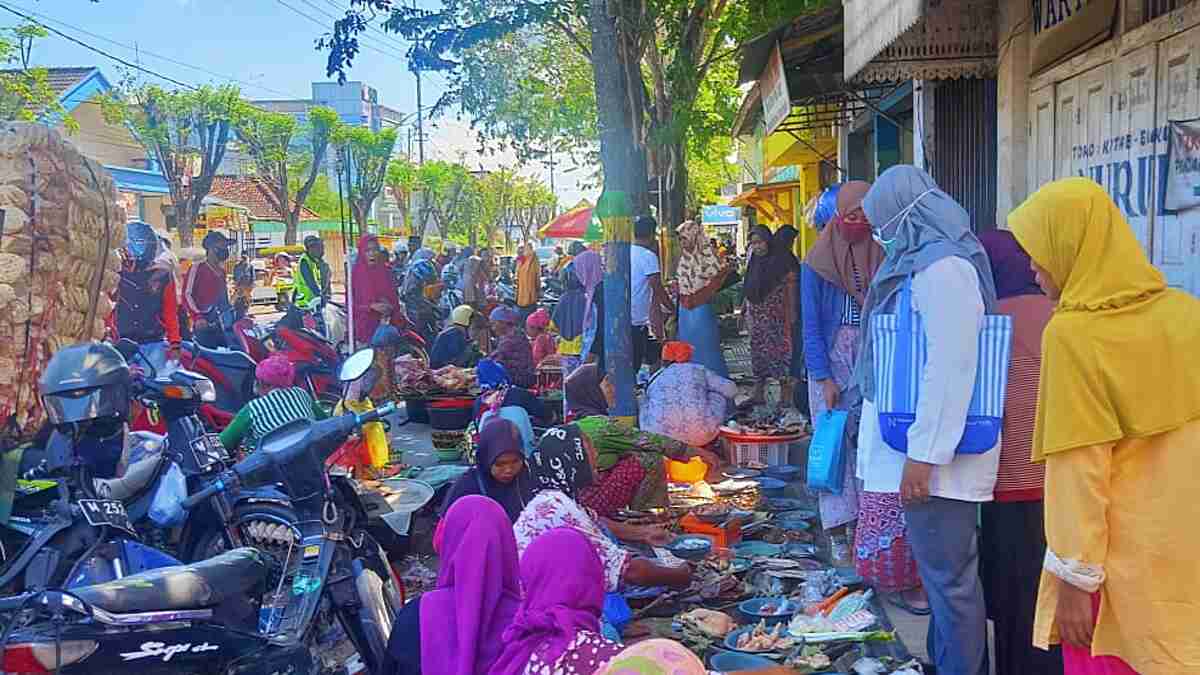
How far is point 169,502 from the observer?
451cm

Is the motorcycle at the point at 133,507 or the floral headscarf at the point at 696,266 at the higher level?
the floral headscarf at the point at 696,266

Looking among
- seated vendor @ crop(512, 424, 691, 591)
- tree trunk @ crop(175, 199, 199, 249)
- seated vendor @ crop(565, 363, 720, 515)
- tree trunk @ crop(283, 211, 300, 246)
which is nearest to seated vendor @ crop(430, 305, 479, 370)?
seated vendor @ crop(565, 363, 720, 515)

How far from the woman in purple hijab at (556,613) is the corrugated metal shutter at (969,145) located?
482cm

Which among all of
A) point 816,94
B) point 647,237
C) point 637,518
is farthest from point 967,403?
point 816,94

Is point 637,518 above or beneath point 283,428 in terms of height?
beneath

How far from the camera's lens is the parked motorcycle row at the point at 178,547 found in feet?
9.59

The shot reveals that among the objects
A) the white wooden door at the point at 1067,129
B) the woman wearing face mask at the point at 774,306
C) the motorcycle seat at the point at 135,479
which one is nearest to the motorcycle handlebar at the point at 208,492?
the motorcycle seat at the point at 135,479

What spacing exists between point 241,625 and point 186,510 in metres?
1.23

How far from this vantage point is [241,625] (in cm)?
336

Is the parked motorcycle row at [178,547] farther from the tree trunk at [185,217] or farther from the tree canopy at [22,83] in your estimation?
the tree trunk at [185,217]

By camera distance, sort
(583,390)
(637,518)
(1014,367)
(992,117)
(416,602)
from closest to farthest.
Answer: (416,602) < (1014,367) < (637,518) < (992,117) < (583,390)

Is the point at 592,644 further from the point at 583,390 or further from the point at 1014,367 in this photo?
the point at 583,390

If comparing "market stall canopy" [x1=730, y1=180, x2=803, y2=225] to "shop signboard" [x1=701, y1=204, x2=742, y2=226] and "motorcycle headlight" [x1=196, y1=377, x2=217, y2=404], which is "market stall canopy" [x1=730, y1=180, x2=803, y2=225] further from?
"motorcycle headlight" [x1=196, y1=377, x2=217, y2=404]

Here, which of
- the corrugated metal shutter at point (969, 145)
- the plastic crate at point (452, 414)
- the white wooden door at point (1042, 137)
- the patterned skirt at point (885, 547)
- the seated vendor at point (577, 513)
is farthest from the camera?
the plastic crate at point (452, 414)
